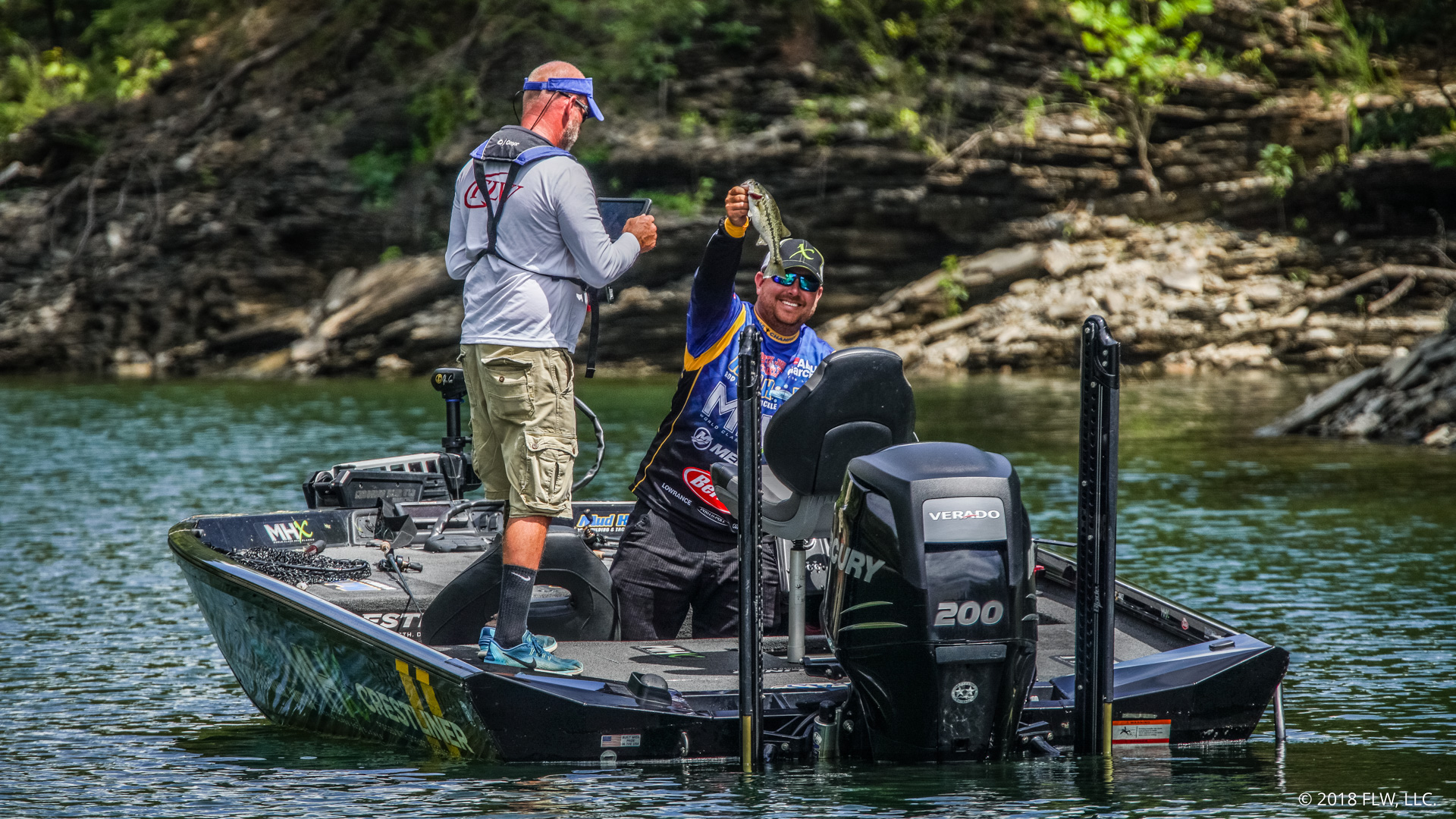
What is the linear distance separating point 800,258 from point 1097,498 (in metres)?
1.43

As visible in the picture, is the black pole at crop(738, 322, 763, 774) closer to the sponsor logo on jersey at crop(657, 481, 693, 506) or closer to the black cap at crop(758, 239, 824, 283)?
the black cap at crop(758, 239, 824, 283)

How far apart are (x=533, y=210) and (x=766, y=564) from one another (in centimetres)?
155

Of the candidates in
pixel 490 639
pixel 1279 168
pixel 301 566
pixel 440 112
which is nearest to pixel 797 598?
pixel 490 639

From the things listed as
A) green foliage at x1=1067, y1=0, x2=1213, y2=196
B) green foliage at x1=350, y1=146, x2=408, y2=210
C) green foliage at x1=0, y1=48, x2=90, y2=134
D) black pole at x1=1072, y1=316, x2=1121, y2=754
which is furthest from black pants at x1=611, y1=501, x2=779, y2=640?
green foliage at x1=0, y1=48, x2=90, y2=134

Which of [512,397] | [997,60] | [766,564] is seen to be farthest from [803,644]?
[997,60]

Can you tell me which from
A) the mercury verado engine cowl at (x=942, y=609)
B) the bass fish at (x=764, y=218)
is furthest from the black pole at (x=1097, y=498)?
the bass fish at (x=764, y=218)

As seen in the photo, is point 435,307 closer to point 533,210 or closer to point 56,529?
point 56,529

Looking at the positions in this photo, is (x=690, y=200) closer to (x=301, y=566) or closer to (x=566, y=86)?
(x=301, y=566)

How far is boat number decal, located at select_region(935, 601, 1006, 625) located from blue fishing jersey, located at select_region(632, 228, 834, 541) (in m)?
1.32

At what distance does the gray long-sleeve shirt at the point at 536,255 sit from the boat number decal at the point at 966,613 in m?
1.37

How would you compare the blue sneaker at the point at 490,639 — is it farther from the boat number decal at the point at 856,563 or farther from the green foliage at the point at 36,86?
the green foliage at the point at 36,86

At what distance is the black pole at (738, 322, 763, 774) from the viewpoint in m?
4.26

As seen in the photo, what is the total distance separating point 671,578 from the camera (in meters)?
5.47

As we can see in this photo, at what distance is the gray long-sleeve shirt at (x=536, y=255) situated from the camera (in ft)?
15.3
